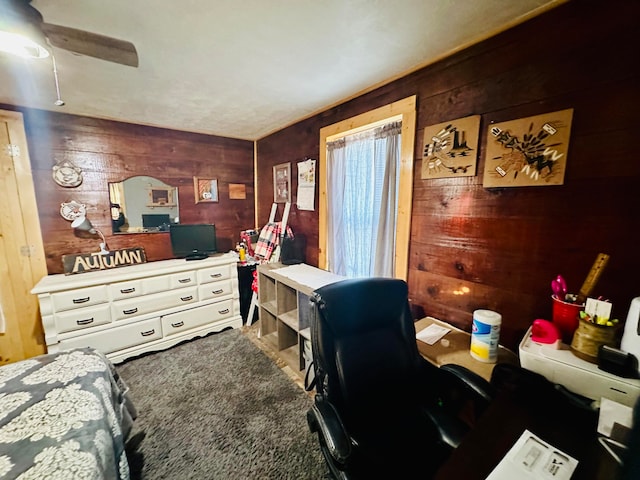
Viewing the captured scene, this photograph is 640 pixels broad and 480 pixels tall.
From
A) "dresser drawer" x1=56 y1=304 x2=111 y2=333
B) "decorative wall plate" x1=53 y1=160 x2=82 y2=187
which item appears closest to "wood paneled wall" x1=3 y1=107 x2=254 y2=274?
"decorative wall plate" x1=53 y1=160 x2=82 y2=187

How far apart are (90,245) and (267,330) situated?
6.41 ft

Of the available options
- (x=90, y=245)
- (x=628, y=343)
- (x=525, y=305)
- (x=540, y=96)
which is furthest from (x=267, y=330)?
(x=540, y=96)

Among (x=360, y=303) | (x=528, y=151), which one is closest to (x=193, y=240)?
(x=360, y=303)

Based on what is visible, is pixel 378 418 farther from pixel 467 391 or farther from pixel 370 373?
pixel 467 391

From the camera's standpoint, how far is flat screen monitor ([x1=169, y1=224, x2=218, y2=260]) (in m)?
2.79

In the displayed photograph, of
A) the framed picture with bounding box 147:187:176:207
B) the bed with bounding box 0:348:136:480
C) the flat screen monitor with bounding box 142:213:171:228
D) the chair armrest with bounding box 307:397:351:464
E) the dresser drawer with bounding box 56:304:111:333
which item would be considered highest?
the framed picture with bounding box 147:187:176:207

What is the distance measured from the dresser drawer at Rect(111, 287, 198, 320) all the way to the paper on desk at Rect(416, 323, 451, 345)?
7.43ft

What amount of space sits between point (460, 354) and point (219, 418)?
1595mm

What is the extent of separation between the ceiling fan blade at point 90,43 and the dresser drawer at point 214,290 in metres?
2.07

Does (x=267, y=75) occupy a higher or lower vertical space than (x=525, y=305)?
higher

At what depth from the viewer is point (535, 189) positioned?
119cm

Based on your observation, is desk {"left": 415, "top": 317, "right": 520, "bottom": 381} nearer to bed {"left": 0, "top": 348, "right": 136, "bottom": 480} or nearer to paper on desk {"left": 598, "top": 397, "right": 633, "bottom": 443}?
paper on desk {"left": 598, "top": 397, "right": 633, "bottom": 443}

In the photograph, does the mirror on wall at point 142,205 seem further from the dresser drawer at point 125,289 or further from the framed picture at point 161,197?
the dresser drawer at point 125,289

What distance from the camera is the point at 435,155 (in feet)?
5.04
